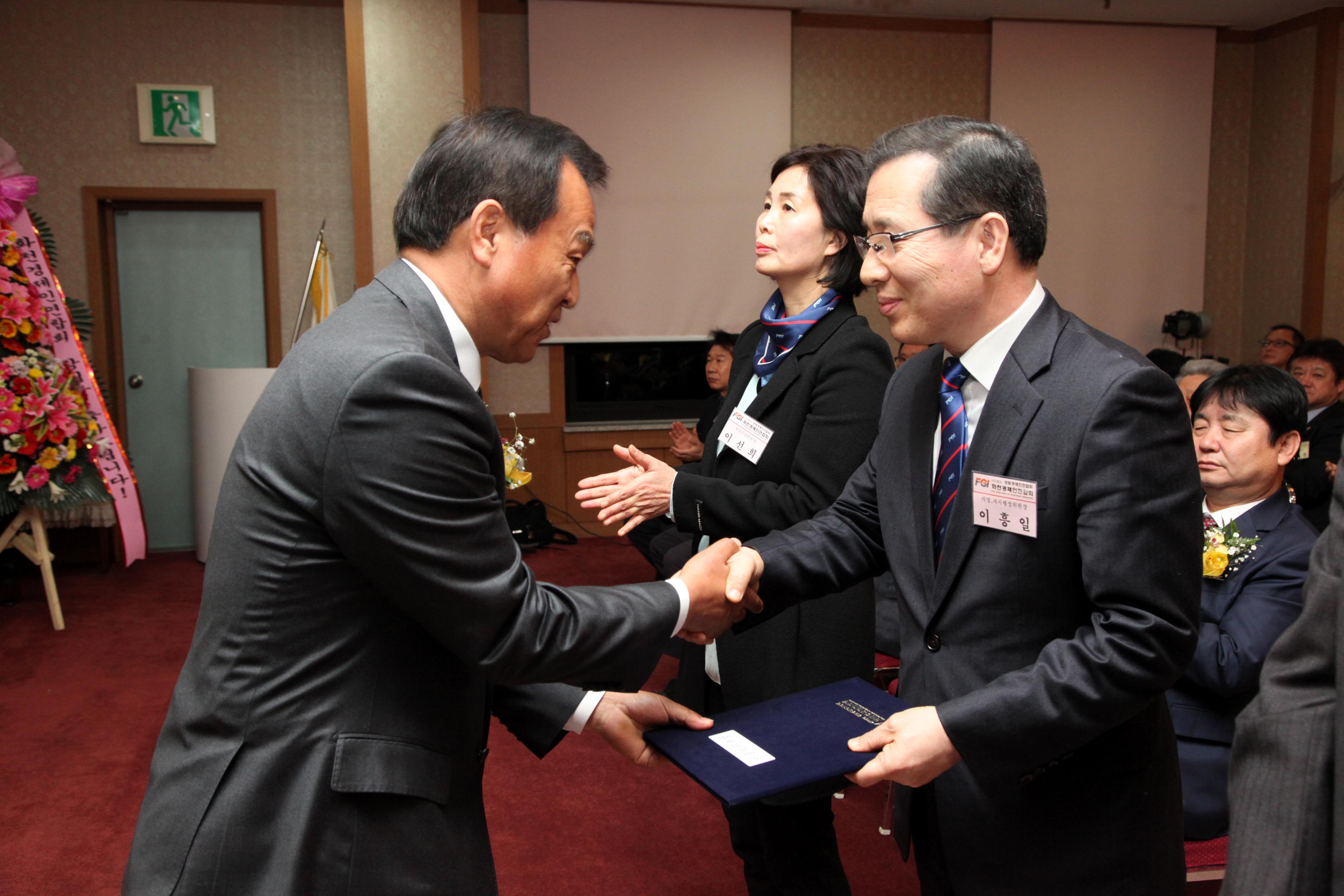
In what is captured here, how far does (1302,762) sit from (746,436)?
4.44ft

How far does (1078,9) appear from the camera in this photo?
7059mm

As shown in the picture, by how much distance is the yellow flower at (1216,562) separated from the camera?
210cm

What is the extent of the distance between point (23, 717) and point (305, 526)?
355cm

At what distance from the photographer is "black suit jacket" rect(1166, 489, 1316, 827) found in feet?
6.51

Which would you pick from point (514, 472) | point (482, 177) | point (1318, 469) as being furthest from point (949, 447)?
point (1318, 469)

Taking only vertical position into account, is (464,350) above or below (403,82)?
below

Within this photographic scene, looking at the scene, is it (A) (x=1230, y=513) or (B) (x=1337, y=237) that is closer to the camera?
(A) (x=1230, y=513)

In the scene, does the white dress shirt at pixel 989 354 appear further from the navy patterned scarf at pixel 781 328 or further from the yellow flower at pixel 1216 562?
the yellow flower at pixel 1216 562

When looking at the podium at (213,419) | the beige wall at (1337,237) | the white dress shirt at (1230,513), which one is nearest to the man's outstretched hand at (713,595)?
the white dress shirt at (1230,513)

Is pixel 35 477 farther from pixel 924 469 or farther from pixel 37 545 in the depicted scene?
pixel 924 469

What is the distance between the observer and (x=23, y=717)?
3.80m

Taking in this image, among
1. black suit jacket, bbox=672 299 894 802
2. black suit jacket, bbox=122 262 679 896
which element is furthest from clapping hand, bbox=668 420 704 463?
black suit jacket, bbox=122 262 679 896

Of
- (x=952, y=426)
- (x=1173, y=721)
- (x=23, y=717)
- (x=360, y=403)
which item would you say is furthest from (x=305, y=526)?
(x=23, y=717)

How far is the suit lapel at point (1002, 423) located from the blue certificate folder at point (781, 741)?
0.22 m
